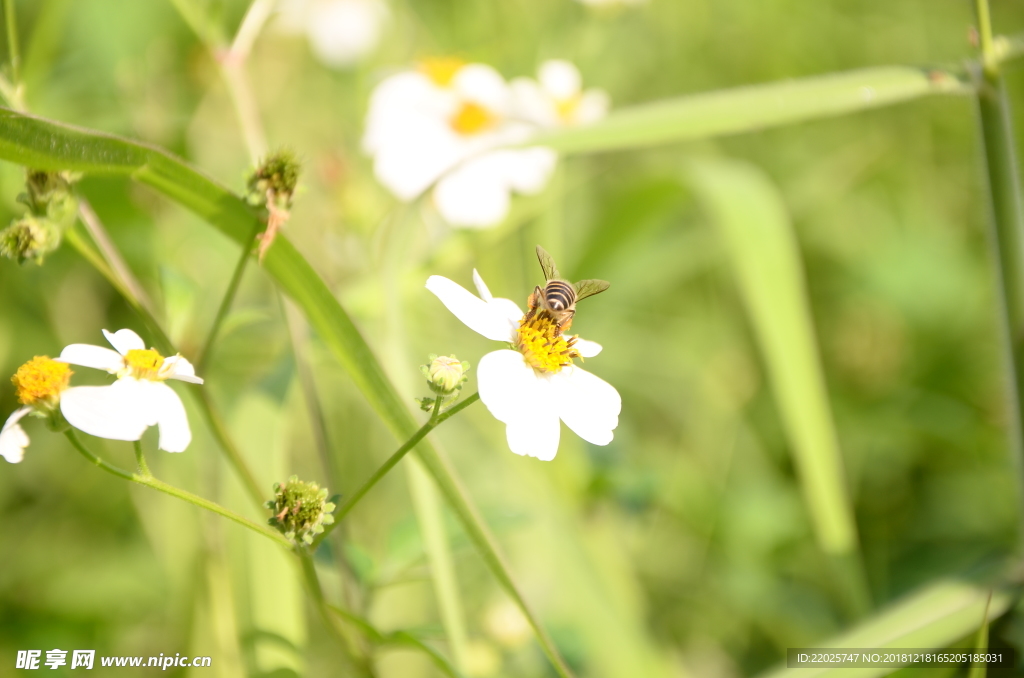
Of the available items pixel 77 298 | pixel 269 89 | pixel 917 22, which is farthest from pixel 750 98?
pixel 917 22

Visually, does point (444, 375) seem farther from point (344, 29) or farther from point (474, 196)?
point (344, 29)

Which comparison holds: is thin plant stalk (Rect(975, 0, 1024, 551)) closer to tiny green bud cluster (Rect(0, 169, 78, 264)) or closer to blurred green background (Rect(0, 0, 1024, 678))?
blurred green background (Rect(0, 0, 1024, 678))

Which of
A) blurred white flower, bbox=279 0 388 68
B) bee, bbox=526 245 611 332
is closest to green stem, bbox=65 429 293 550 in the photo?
bee, bbox=526 245 611 332

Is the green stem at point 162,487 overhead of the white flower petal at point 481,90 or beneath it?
beneath

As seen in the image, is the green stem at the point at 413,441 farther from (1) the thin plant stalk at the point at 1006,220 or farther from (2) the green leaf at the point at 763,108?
(1) the thin plant stalk at the point at 1006,220

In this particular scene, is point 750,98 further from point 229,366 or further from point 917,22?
point 917,22

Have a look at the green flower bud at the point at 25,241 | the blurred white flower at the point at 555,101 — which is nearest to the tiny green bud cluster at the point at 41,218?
the green flower bud at the point at 25,241

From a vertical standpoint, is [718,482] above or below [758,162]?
below

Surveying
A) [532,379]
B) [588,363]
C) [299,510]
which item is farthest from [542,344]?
[588,363]
